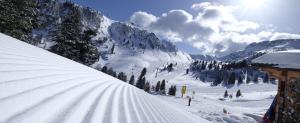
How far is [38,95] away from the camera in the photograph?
10.3 feet

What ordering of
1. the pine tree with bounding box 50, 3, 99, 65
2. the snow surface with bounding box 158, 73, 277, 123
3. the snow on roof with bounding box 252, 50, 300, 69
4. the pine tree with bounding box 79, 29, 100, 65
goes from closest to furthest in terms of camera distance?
1. the snow on roof with bounding box 252, 50, 300, 69
2. the snow surface with bounding box 158, 73, 277, 123
3. the pine tree with bounding box 50, 3, 99, 65
4. the pine tree with bounding box 79, 29, 100, 65

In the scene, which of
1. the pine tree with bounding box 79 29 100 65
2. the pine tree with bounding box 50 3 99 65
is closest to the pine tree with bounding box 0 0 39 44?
the pine tree with bounding box 50 3 99 65

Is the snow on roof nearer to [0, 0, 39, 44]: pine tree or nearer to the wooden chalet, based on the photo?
the wooden chalet

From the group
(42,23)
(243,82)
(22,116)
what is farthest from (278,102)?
(243,82)

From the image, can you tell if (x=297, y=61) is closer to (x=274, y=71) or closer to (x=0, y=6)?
(x=274, y=71)

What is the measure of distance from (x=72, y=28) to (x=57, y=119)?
33.0 meters

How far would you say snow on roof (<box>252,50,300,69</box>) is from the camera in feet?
28.0

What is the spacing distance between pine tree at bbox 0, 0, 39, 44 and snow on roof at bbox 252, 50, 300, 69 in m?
20.7

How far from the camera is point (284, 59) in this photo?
8.95 meters

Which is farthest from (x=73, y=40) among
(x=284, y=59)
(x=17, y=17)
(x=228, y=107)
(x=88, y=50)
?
(x=284, y=59)

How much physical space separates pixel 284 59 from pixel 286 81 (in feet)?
2.16

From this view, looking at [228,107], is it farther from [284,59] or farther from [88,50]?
[284,59]

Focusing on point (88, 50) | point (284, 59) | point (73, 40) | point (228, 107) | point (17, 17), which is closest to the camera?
point (284, 59)

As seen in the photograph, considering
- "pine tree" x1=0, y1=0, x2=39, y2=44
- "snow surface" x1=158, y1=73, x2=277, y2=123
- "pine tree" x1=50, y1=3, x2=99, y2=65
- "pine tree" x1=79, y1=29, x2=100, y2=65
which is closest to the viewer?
"snow surface" x1=158, y1=73, x2=277, y2=123
